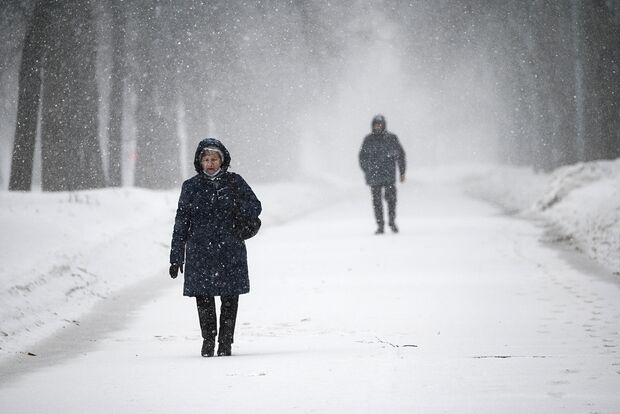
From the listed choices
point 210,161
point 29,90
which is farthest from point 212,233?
point 29,90

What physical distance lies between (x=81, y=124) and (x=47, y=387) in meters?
13.3

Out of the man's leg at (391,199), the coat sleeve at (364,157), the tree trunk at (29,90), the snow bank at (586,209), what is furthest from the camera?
the tree trunk at (29,90)

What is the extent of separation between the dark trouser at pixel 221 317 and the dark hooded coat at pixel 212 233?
0.27 ft

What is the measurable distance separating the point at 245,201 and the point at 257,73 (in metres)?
26.9

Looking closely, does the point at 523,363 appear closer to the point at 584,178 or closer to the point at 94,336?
the point at 94,336

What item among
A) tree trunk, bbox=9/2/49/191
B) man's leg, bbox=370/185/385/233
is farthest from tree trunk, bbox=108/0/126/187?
man's leg, bbox=370/185/385/233

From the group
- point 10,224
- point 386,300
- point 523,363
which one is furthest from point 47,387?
point 10,224

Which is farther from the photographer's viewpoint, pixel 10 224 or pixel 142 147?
pixel 142 147

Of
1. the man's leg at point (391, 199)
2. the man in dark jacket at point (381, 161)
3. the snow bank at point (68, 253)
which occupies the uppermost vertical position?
the man in dark jacket at point (381, 161)

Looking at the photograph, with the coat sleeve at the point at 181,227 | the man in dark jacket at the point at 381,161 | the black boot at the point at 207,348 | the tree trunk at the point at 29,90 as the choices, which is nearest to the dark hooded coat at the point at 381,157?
the man in dark jacket at the point at 381,161

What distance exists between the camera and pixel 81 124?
17.6 metres

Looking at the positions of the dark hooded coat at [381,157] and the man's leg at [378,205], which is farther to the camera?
the man's leg at [378,205]

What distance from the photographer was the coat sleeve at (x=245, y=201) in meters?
6.11

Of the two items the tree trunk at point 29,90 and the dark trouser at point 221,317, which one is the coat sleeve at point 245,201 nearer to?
the dark trouser at point 221,317
